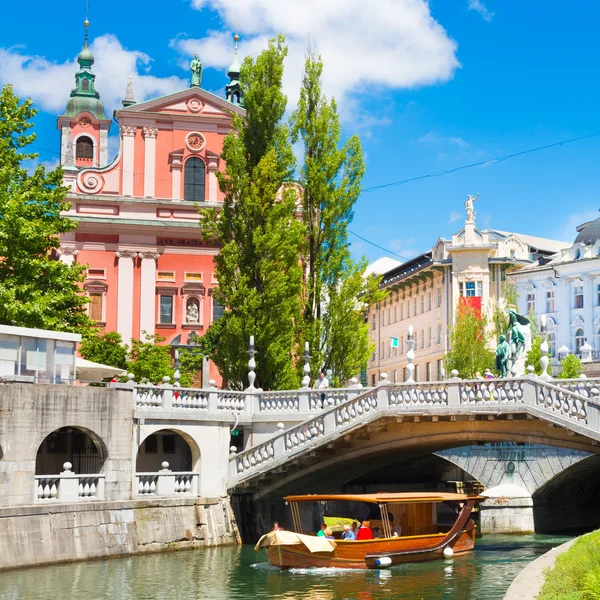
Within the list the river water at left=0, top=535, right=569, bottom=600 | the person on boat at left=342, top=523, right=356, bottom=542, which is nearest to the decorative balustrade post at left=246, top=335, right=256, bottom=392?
the river water at left=0, top=535, right=569, bottom=600

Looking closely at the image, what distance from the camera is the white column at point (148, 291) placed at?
60.0m

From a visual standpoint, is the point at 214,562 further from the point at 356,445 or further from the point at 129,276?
the point at 129,276

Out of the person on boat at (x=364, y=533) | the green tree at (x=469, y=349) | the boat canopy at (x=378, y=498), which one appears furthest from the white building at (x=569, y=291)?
the person on boat at (x=364, y=533)

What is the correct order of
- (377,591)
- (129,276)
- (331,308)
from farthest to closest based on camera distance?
(129,276)
(331,308)
(377,591)

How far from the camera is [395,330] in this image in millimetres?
100812

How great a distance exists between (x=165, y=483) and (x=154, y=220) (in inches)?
1090

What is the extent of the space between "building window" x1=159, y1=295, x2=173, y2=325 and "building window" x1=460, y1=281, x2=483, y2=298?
104 ft

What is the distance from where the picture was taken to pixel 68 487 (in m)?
31.8

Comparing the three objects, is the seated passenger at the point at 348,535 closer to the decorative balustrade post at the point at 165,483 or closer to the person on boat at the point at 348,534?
the person on boat at the point at 348,534

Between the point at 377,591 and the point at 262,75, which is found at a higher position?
the point at 262,75

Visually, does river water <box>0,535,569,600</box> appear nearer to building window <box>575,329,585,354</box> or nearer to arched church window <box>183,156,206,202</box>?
arched church window <box>183,156,206,202</box>

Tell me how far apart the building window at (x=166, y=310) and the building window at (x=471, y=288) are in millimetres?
31693

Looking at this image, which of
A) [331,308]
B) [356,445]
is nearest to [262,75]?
[331,308]

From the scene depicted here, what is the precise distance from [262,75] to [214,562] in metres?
20.0
